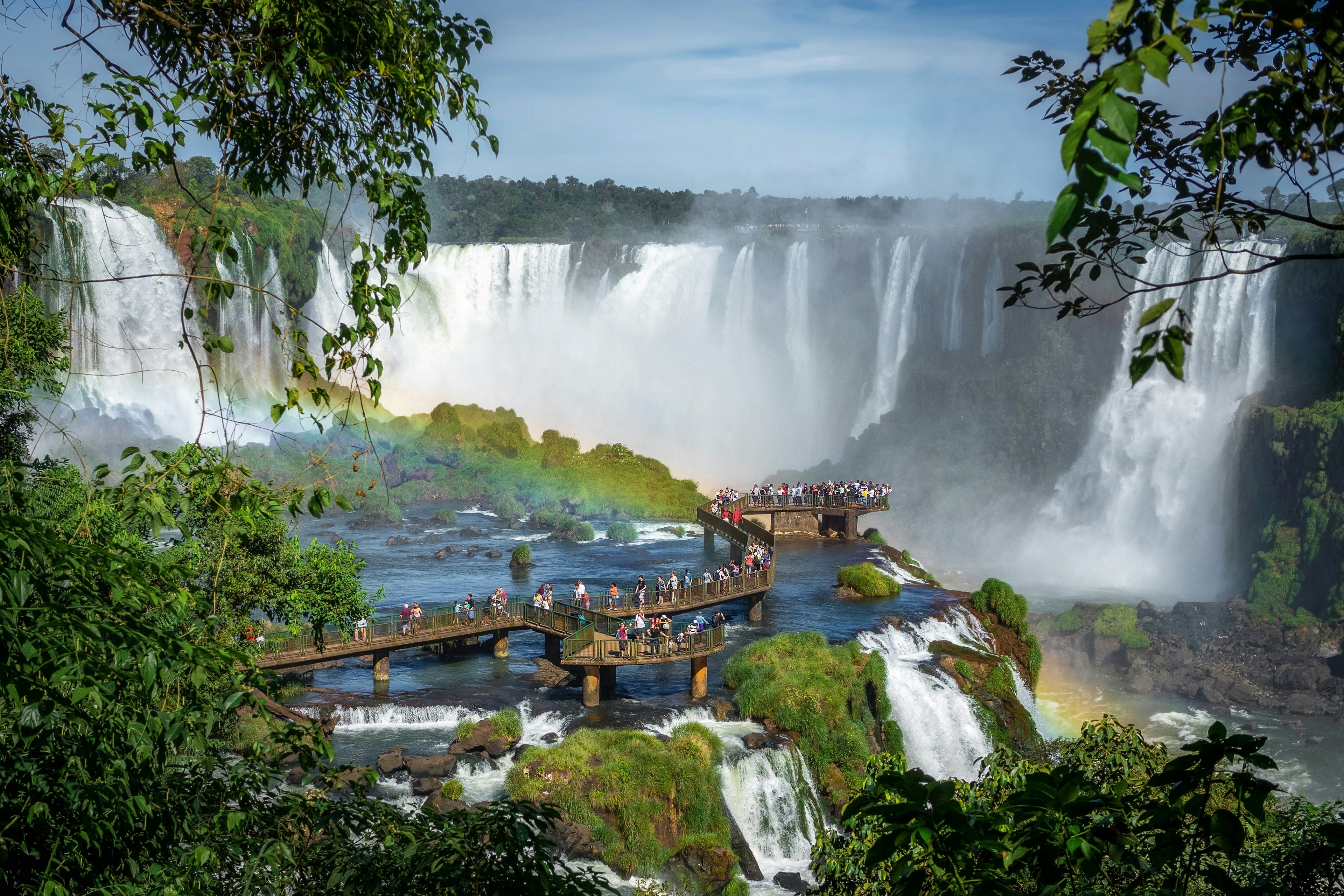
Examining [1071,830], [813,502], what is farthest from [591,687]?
[813,502]

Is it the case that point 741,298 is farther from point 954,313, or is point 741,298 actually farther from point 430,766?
point 430,766

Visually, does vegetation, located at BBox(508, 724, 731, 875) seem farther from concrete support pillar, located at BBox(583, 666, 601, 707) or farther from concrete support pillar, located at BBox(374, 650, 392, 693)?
concrete support pillar, located at BBox(374, 650, 392, 693)

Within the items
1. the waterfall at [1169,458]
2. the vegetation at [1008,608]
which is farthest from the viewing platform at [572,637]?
the waterfall at [1169,458]

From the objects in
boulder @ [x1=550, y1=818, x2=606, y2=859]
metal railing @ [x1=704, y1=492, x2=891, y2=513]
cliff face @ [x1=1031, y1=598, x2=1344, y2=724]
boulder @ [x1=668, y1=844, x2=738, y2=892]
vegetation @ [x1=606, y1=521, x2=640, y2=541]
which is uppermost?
metal railing @ [x1=704, y1=492, x2=891, y2=513]

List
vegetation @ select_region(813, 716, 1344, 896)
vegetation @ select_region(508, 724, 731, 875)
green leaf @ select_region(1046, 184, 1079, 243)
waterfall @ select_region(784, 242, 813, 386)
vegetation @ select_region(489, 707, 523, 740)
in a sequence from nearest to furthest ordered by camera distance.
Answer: green leaf @ select_region(1046, 184, 1079, 243), vegetation @ select_region(813, 716, 1344, 896), vegetation @ select_region(508, 724, 731, 875), vegetation @ select_region(489, 707, 523, 740), waterfall @ select_region(784, 242, 813, 386)

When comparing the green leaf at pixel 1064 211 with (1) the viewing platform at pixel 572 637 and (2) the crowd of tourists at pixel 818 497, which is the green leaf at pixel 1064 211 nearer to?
(1) the viewing platform at pixel 572 637

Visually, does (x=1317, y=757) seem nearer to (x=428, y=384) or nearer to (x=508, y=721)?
(x=508, y=721)

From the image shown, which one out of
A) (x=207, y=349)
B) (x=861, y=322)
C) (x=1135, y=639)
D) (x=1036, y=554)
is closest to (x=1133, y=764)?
(x=207, y=349)

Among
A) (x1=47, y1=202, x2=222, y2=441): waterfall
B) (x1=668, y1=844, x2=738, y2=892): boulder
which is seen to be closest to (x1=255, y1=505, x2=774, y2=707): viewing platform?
(x1=668, y1=844, x2=738, y2=892): boulder
